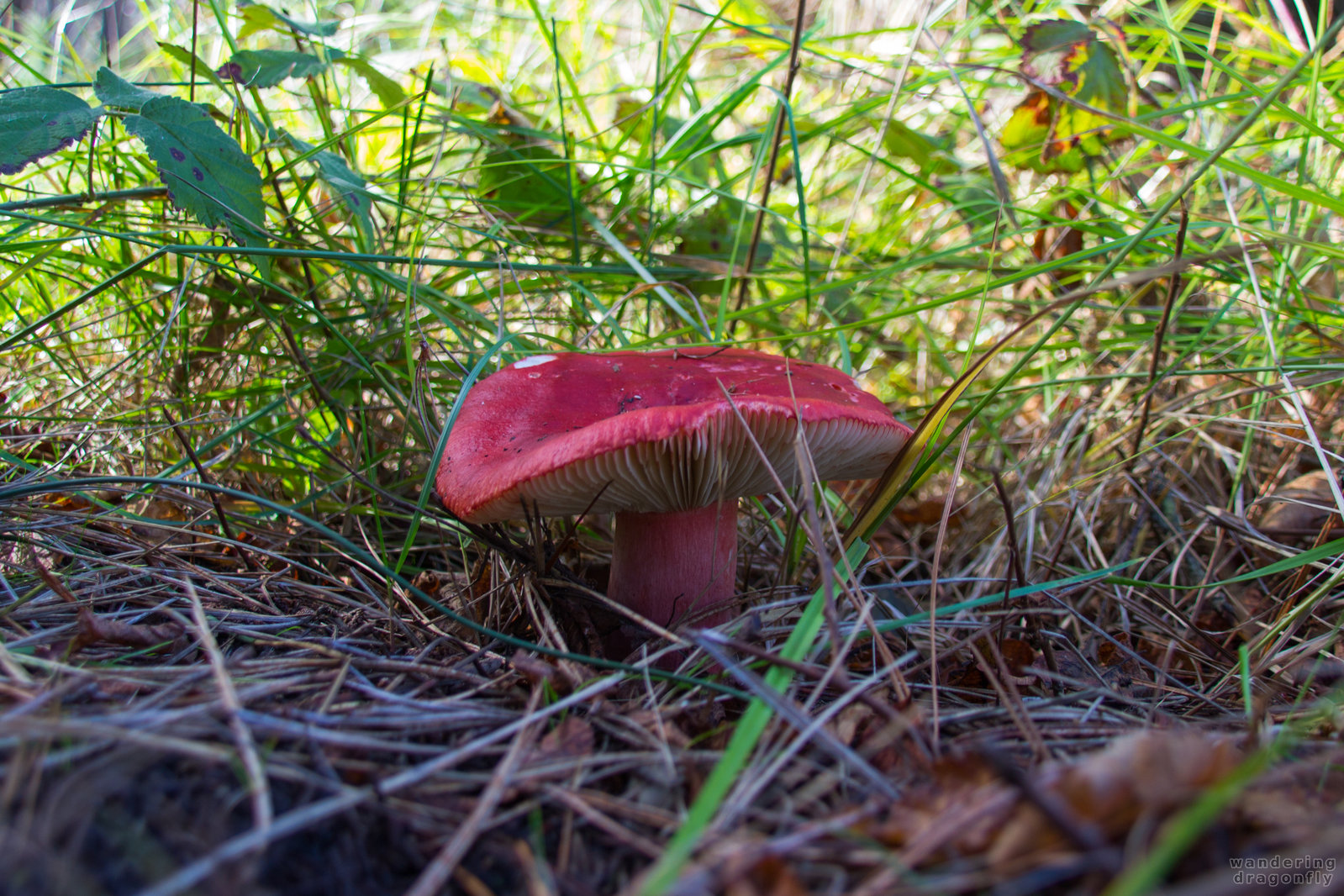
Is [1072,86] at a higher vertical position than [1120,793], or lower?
higher

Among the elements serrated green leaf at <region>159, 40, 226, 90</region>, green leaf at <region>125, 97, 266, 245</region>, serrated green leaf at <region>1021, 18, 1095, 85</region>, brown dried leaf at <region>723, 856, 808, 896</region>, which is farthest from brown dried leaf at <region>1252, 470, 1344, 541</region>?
serrated green leaf at <region>159, 40, 226, 90</region>

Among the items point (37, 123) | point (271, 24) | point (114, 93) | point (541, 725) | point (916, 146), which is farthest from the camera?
point (916, 146)

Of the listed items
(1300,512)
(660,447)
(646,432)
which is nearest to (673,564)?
(660,447)

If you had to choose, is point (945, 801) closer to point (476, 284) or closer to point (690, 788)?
point (690, 788)

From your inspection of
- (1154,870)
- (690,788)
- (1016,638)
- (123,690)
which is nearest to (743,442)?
(690,788)

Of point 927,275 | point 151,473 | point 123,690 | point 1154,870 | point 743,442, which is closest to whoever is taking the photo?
point 1154,870

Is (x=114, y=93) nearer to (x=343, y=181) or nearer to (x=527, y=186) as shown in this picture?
(x=343, y=181)
